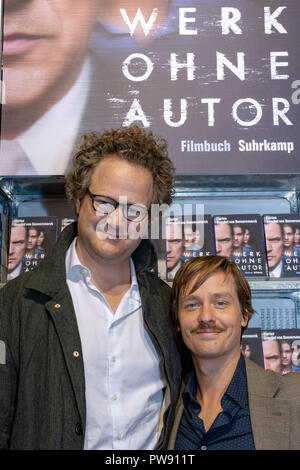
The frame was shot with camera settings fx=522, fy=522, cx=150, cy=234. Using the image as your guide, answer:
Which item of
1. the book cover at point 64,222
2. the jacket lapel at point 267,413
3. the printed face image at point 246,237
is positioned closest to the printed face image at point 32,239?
the book cover at point 64,222

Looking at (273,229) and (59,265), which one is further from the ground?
(273,229)

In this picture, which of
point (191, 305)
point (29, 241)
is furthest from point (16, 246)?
point (191, 305)

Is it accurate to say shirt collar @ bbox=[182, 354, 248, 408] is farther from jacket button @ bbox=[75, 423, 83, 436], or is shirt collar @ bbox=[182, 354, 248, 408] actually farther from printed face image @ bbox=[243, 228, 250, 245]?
printed face image @ bbox=[243, 228, 250, 245]

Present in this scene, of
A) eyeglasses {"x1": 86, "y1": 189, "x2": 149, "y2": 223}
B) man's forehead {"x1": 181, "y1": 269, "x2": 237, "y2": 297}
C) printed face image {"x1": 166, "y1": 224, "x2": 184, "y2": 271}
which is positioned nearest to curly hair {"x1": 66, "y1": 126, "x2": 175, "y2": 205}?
eyeglasses {"x1": 86, "y1": 189, "x2": 149, "y2": 223}

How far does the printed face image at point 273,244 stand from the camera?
8.29 ft

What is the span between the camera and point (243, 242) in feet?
8.36

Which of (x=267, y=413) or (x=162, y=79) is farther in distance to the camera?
(x=162, y=79)

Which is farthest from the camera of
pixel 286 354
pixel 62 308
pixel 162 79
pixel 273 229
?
pixel 162 79

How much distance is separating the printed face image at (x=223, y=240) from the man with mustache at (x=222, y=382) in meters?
0.54

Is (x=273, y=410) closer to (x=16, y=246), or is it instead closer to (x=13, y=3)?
(x=16, y=246)

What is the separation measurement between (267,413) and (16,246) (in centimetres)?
143

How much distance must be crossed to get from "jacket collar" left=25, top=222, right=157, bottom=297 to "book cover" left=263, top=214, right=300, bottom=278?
0.69m

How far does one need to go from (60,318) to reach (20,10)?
73.7 inches

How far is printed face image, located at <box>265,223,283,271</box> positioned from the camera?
2.53m
